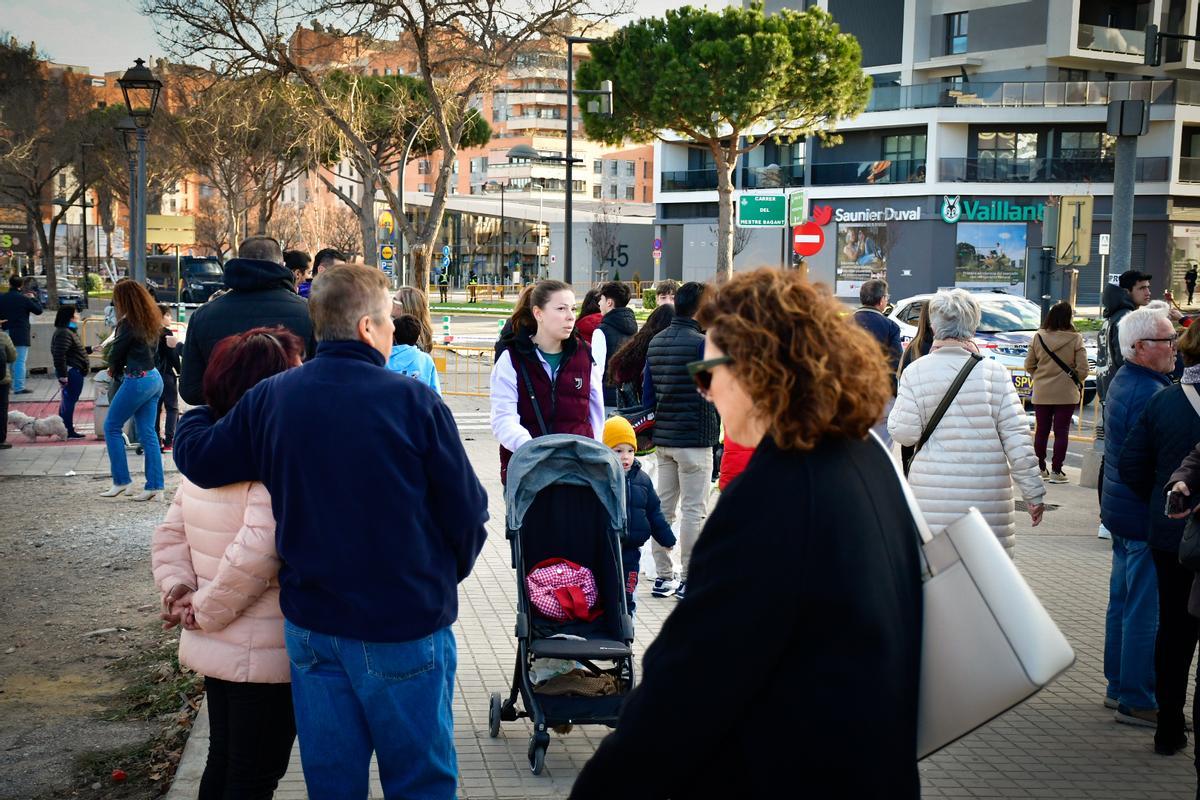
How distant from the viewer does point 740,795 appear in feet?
6.66

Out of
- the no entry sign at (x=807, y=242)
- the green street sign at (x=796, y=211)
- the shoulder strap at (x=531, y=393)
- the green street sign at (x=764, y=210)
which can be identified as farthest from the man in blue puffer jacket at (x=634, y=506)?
the no entry sign at (x=807, y=242)

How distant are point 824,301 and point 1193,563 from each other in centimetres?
283

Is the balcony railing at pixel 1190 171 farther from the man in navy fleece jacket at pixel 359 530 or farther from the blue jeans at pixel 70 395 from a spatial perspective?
the man in navy fleece jacket at pixel 359 530

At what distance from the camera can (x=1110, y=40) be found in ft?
176

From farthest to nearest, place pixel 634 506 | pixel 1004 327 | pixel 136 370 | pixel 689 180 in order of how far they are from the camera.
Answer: pixel 689 180
pixel 1004 327
pixel 136 370
pixel 634 506

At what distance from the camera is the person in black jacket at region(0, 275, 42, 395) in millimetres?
19281

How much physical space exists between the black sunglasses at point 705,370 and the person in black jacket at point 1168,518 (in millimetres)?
3579

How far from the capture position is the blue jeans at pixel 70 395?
50.3 feet

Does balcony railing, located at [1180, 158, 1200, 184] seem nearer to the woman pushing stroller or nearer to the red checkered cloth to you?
the woman pushing stroller

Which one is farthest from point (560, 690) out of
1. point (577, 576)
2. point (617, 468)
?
point (617, 468)

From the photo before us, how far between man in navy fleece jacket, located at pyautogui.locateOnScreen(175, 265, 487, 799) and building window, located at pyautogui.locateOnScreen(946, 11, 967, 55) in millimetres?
57822

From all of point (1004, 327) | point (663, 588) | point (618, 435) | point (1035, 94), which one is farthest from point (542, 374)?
point (1035, 94)

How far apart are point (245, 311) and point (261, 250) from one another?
47 cm

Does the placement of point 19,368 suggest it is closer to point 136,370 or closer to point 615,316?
point 136,370
